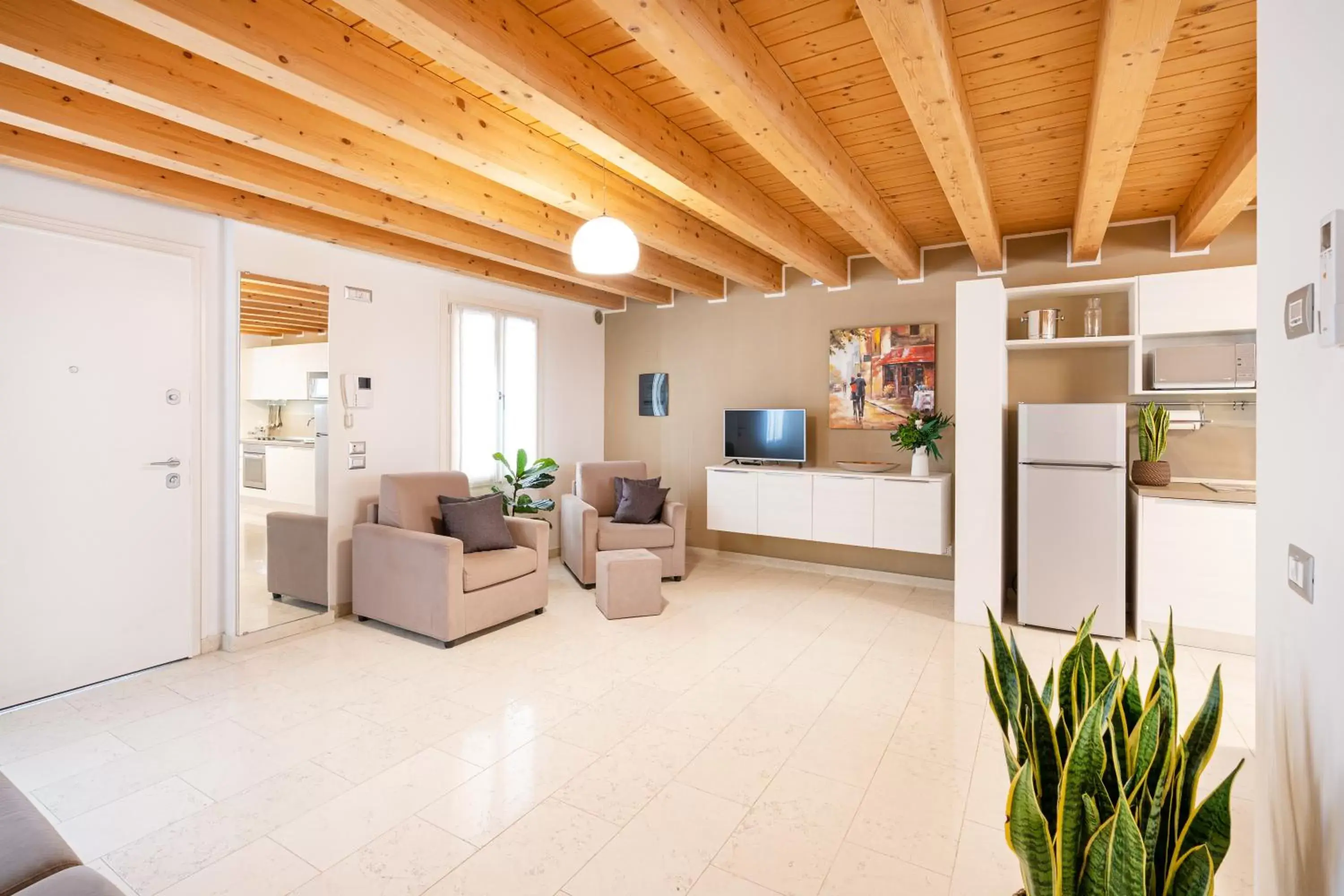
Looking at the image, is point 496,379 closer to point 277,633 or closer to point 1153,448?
point 277,633

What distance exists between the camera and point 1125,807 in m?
1.03

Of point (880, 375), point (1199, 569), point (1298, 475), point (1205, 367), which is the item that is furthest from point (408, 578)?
point (1205, 367)

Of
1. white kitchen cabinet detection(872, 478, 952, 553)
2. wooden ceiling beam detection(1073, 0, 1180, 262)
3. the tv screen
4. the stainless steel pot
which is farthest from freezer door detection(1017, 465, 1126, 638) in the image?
the tv screen

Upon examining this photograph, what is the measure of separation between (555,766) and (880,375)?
3.89 m

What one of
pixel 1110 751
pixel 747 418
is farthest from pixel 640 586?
pixel 1110 751

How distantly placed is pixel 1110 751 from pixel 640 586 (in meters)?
3.28

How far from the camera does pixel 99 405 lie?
3.21 metres

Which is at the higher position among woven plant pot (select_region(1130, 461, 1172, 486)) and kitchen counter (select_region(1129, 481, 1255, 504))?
woven plant pot (select_region(1130, 461, 1172, 486))

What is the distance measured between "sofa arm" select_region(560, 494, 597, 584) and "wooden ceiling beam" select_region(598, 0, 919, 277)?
2.79 meters

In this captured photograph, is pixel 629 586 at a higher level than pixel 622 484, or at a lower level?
lower

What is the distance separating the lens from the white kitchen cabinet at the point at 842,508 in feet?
15.9

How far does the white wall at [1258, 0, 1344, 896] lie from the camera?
102 cm

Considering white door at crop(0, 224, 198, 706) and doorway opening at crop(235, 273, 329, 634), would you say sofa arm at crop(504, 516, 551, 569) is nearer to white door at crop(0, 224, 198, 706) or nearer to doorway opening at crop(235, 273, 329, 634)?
doorway opening at crop(235, 273, 329, 634)

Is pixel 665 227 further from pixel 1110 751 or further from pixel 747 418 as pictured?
pixel 1110 751
